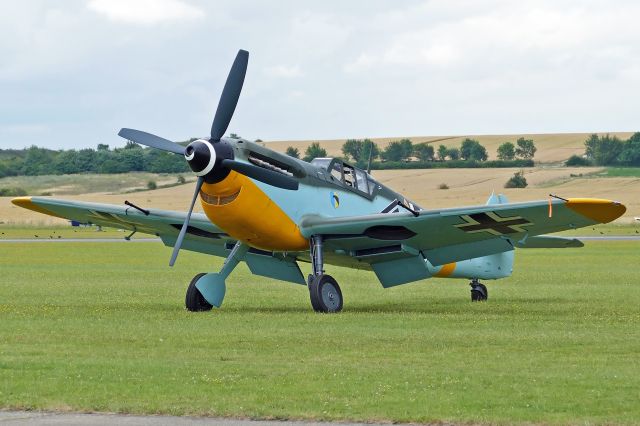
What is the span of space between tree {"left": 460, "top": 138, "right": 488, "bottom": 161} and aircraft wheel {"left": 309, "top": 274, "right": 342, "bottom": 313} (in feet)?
342

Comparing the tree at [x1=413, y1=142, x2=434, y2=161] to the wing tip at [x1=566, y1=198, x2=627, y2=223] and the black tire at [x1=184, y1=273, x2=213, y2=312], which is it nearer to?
the black tire at [x1=184, y1=273, x2=213, y2=312]

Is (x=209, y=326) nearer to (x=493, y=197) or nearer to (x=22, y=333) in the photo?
(x=22, y=333)

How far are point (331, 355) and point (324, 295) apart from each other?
20.6ft

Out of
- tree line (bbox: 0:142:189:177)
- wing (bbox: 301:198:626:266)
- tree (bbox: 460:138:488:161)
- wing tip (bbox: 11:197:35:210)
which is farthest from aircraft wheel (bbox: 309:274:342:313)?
tree (bbox: 460:138:488:161)

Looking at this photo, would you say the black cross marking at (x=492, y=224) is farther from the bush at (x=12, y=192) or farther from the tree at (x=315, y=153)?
the bush at (x=12, y=192)

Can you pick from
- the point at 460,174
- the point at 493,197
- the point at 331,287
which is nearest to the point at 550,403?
the point at 331,287

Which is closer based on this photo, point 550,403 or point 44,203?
point 550,403

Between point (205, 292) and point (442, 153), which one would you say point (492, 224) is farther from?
point (442, 153)

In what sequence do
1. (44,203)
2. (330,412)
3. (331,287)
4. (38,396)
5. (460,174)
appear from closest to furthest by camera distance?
(330,412) → (38,396) → (331,287) → (44,203) → (460,174)

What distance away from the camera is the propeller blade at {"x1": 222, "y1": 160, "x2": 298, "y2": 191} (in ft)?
63.8

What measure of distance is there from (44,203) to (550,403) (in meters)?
15.2

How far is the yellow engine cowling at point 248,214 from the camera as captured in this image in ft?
64.6

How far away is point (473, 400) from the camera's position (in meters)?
10.9

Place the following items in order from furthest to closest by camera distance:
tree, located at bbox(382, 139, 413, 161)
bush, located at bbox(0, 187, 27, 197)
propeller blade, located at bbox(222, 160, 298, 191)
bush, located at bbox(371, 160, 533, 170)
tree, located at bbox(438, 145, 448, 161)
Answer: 1. tree, located at bbox(438, 145, 448, 161)
2. tree, located at bbox(382, 139, 413, 161)
3. bush, located at bbox(371, 160, 533, 170)
4. bush, located at bbox(0, 187, 27, 197)
5. propeller blade, located at bbox(222, 160, 298, 191)
